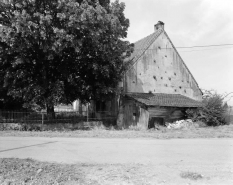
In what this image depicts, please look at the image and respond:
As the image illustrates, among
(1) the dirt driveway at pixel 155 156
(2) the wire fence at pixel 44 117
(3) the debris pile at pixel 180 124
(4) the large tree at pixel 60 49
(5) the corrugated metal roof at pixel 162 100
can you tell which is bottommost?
(1) the dirt driveway at pixel 155 156

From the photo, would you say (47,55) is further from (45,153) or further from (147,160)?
(147,160)

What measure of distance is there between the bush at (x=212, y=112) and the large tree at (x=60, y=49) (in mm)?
7344

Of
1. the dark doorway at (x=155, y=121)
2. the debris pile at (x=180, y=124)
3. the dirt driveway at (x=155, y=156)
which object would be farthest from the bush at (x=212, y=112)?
the dirt driveway at (x=155, y=156)

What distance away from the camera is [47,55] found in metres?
13.1

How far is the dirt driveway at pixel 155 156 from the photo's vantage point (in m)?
5.52

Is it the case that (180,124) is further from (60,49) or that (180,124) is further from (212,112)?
(60,49)

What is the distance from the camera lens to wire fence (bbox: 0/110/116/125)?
14172mm

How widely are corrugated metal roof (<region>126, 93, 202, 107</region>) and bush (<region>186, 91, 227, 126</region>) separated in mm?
724

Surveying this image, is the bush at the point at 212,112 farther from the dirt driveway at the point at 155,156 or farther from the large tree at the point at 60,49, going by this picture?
the dirt driveway at the point at 155,156

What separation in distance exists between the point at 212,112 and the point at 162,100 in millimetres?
3959

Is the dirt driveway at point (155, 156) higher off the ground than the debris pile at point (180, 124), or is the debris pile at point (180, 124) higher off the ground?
the debris pile at point (180, 124)

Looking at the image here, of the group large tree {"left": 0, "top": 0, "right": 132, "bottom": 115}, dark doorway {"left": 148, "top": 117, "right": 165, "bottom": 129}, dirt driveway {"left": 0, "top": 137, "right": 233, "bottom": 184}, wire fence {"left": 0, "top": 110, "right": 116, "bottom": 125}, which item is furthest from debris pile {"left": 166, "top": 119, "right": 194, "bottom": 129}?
dirt driveway {"left": 0, "top": 137, "right": 233, "bottom": 184}

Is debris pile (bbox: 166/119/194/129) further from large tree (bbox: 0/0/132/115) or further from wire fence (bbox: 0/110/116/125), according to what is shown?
large tree (bbox: 0/0/132/115)

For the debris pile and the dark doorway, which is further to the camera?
the dark doorway
